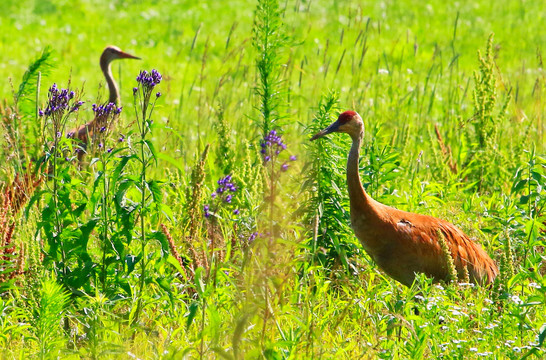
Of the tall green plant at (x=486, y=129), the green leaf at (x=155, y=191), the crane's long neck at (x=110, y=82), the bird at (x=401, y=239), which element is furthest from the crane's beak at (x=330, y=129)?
the crane's long neck at (x=110, y=82)

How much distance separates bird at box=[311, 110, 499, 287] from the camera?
4.60 meters

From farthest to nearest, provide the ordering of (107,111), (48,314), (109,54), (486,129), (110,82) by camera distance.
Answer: (109,54), (110,82), (486,129), (107,111), (48,314)

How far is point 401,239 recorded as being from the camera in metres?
4.71

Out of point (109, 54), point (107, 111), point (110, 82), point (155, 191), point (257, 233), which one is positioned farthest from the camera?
point (109, 54)

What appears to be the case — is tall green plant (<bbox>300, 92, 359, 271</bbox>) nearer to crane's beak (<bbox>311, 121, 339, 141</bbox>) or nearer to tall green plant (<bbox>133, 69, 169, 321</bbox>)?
crane's beak (<bbox>311, 121, 339, 141</bbox>)

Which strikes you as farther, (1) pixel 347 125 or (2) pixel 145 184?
(1) pixel 347 125

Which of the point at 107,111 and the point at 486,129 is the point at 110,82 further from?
the point at 107,111

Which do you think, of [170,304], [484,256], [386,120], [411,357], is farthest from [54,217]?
[386,120]

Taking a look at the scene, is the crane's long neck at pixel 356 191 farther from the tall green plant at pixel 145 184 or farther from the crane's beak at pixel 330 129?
the tall green plant at pixel 145 184

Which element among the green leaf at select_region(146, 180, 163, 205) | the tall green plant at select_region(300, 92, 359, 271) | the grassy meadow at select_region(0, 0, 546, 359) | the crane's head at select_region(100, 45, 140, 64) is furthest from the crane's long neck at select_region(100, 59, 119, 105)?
the green leaf at select_region(146, 180, 163, 205)

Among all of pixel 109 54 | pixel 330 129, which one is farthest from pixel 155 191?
pixel 109 54

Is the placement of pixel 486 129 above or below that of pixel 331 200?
above

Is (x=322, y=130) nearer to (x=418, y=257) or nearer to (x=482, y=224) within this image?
(x=418, y=257)

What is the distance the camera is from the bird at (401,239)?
460 cm
